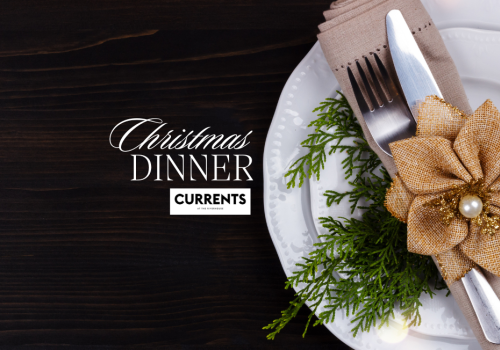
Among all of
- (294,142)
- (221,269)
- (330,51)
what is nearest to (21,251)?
(221,269)

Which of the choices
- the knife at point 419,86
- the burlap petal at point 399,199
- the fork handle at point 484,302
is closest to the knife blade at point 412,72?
the knife at point 419,86

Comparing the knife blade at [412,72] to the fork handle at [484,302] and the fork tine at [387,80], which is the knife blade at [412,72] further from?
the fork handle at [484,302]

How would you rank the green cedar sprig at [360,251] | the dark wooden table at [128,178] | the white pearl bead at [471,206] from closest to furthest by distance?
the white pearl bead at [471,206] → the green cedar sprig at [360,251] → the dark wooden table at [128,178]

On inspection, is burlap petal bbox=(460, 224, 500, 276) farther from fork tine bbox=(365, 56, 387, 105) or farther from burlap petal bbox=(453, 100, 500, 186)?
fork tine bbox=(365, 56, 387, 105)

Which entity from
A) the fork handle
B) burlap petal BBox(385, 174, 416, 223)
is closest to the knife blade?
burlap petal BBox(385, 174, 416, 223)

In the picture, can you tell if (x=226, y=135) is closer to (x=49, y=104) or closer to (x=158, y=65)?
(x=158, y=65)

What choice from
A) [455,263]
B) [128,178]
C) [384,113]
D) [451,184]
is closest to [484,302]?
[455,263]
